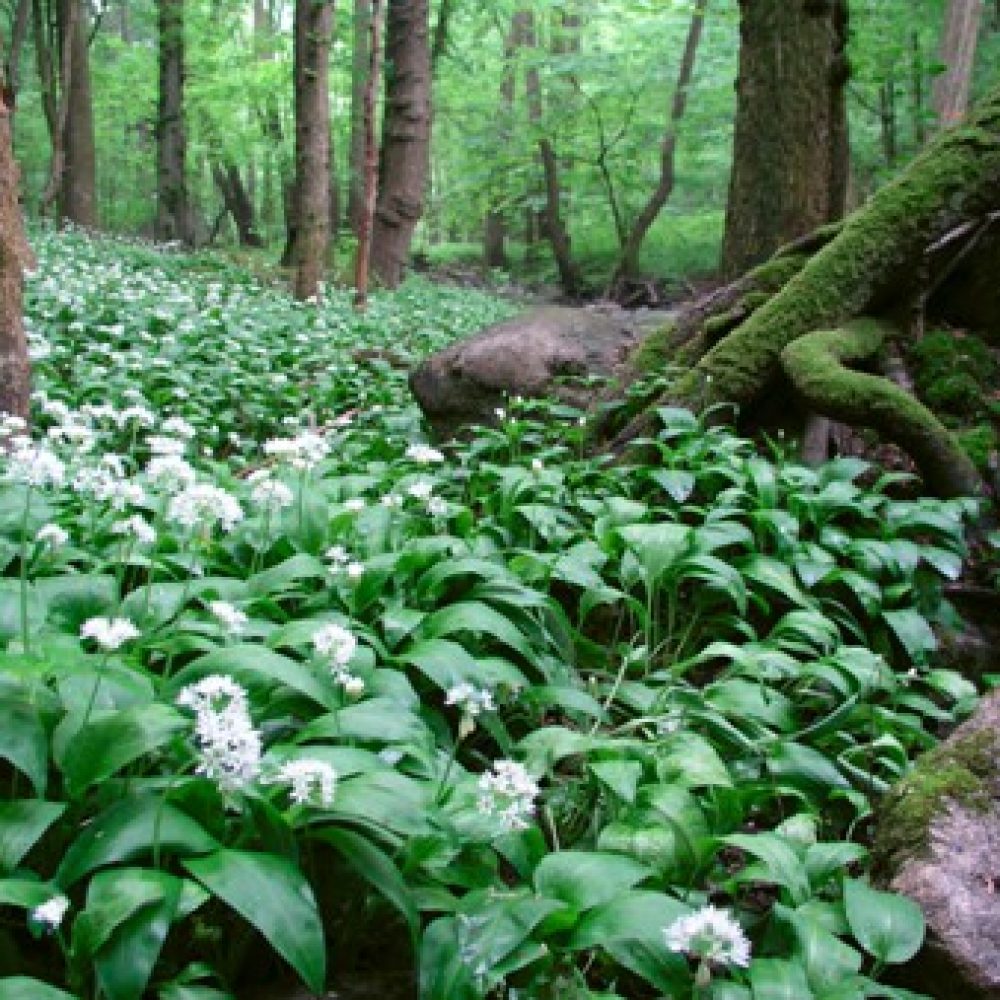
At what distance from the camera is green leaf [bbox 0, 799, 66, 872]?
65.6 inches

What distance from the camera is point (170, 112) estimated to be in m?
18.8

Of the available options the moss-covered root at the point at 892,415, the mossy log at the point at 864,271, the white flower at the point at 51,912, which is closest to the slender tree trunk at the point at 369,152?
the mossy log at the point at 864,271

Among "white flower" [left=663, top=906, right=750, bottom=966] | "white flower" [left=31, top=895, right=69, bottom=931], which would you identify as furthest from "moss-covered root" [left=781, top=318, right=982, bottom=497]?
"white flower" [left=31, top=895, right=69, bottom=931]

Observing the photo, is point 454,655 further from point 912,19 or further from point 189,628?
point 912,19

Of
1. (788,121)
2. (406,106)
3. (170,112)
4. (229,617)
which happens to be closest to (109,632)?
(229,617)

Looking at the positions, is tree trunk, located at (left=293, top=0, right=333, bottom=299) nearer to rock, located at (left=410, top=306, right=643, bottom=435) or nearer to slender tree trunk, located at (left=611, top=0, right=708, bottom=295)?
rock, located at (left=410, top=306, right=643, bottom=435)

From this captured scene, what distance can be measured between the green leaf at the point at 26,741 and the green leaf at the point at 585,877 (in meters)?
0.88

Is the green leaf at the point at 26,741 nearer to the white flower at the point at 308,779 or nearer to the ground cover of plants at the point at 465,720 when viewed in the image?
the ground cover of plants at the point at 465,720

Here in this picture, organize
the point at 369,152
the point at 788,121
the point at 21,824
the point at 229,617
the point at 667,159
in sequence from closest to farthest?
the point at 21,824 → the point at 229,617 → the point at 788,121 → the point at 369,152 → the point at 667,159

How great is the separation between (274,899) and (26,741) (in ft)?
1.83

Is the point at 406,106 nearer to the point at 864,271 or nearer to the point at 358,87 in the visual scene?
the point at 358,87

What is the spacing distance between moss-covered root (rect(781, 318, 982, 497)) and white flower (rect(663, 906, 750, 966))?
3.12m

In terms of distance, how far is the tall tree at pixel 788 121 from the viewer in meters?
6.00

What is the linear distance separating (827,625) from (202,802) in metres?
2.06
